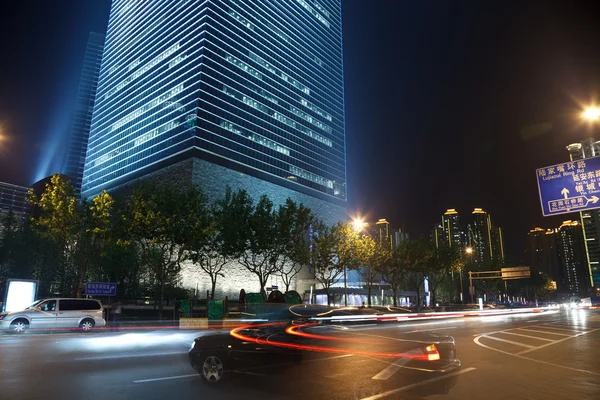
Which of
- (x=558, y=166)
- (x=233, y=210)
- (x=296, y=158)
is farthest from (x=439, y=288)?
(x=558, y=166)

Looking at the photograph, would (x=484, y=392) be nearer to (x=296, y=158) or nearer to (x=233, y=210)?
(x=233, y=210)

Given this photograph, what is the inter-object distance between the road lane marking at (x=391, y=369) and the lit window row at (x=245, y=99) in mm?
72635

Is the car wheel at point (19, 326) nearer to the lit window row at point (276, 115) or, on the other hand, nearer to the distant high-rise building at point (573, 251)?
the lit window row at point (276, 115)

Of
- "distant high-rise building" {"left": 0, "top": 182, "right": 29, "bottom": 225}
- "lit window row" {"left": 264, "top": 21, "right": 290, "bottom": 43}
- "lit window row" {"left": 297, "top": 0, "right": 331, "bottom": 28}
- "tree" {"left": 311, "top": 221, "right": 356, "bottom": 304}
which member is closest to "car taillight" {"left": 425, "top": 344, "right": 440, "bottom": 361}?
"tree" {"left": 311, "top": 221, "right": 356, "bottom": 304}

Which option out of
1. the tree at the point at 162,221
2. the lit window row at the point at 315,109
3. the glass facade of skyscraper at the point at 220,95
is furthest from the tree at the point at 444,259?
the lit window row at the point at 315,109

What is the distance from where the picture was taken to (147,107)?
80000 mm

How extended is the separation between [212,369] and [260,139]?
7484 centimetres

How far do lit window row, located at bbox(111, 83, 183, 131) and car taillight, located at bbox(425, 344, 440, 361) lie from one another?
243ft

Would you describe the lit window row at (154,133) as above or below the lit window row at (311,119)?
below

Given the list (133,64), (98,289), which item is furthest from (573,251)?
(98,289)

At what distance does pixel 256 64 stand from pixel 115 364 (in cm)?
8140

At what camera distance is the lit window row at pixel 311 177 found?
87312 mm

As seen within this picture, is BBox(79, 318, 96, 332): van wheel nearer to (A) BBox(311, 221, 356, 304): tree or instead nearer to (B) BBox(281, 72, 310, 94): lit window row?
(A) BBox(311, 221, 356, 304): tree

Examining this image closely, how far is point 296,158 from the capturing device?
8888 cm
